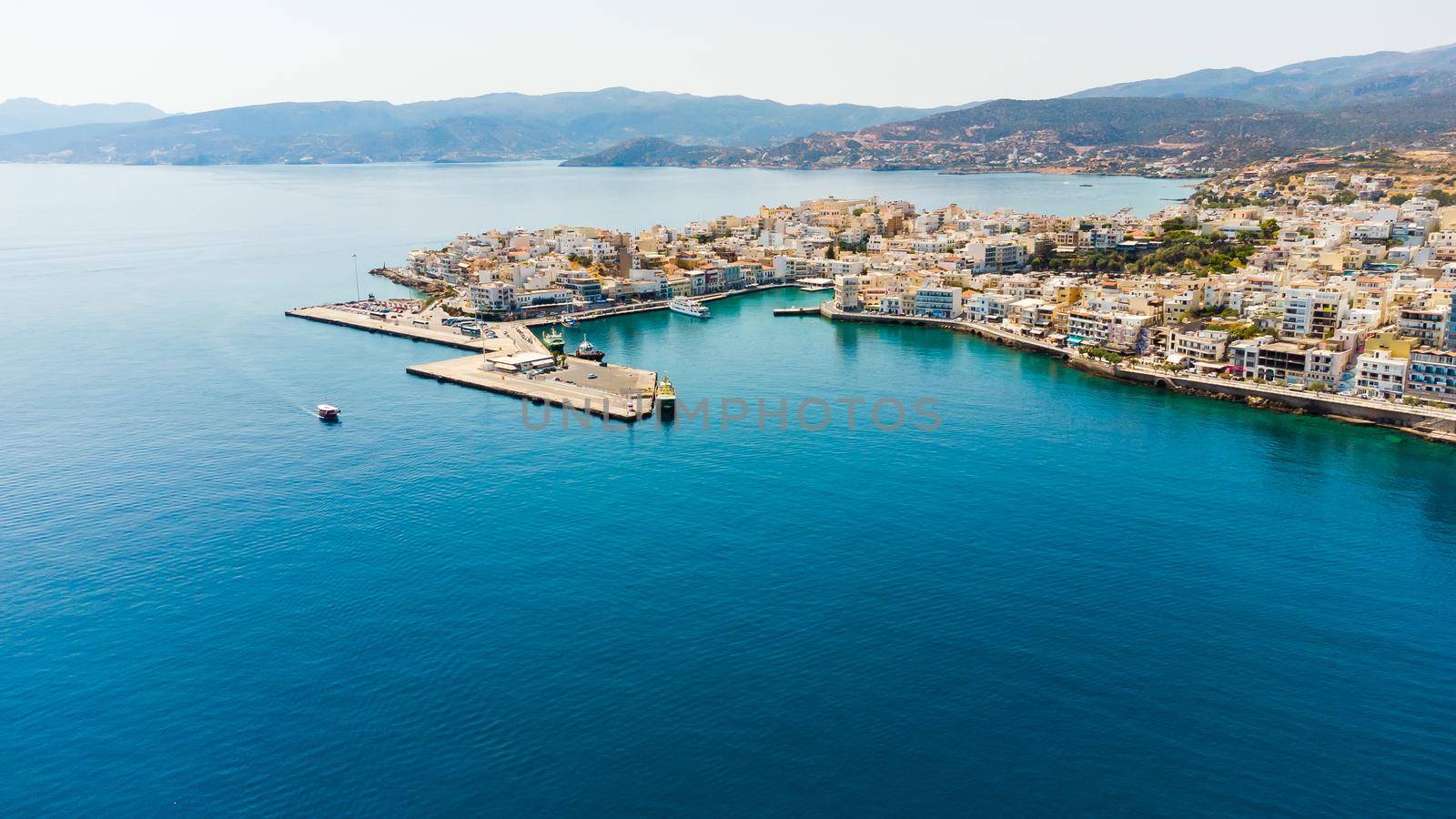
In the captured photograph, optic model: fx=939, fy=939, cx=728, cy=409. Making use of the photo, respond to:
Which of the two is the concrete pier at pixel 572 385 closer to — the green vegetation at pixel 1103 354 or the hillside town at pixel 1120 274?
the hillside town at pixel 1120 274

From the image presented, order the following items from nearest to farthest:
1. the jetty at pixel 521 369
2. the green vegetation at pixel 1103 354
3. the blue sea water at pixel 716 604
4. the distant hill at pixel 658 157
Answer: the blue sea water at pixel 716 604, the jetty at pixel 521 369, the green vegetation at pixel 1103 354, the distant hill at pixel 658 157

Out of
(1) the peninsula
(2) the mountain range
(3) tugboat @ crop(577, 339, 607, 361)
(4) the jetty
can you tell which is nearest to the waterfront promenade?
(1) the peninsula

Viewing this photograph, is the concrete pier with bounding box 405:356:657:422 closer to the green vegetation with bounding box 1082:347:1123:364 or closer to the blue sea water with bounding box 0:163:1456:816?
the blue sea water with bounding box 0:163:1456:816

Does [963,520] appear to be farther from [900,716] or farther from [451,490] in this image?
[451,490]

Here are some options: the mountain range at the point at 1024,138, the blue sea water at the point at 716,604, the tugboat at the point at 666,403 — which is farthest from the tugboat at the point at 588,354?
the mountain range at the point at 1024,138

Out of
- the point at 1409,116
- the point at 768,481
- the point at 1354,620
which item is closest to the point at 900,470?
the point at 768,481

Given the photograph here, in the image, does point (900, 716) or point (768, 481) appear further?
point (768, 481)
